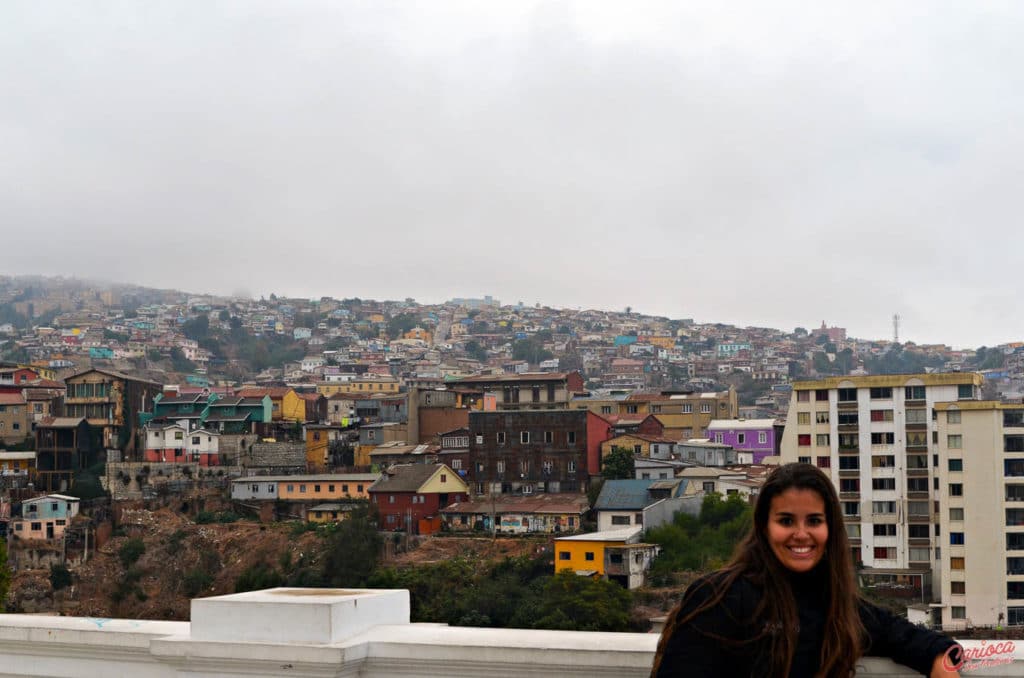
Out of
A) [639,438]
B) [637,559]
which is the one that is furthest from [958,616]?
[639,438]

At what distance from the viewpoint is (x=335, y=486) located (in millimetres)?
33812

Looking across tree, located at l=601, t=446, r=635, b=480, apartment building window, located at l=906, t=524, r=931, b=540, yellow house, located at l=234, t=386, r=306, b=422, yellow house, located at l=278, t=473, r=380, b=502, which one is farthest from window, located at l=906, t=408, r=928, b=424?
yellow house, located at l=234, t=386, r=306, b=422

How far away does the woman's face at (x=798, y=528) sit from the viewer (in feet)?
7.38

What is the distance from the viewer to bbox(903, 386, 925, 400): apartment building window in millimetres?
27797

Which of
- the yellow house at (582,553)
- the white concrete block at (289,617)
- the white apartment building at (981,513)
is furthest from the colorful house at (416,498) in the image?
the white concrete block at (289,617)

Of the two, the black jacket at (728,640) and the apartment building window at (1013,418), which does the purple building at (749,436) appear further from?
the black jacket at (728,640)

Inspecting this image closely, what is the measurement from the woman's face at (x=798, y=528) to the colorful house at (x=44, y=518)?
33.6m

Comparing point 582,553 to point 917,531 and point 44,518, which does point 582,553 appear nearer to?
point 917,531

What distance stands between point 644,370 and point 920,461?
5821cm

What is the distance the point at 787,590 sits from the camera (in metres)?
2.22

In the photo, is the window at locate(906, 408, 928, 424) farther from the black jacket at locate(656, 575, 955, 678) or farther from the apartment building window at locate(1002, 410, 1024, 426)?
the black jacket at locate(656, 575, 955, 678)

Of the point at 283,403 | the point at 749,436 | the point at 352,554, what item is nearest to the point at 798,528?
the point at 352,554

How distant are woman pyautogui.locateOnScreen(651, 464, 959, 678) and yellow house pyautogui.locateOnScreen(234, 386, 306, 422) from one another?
41.6m

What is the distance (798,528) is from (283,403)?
43.2m
